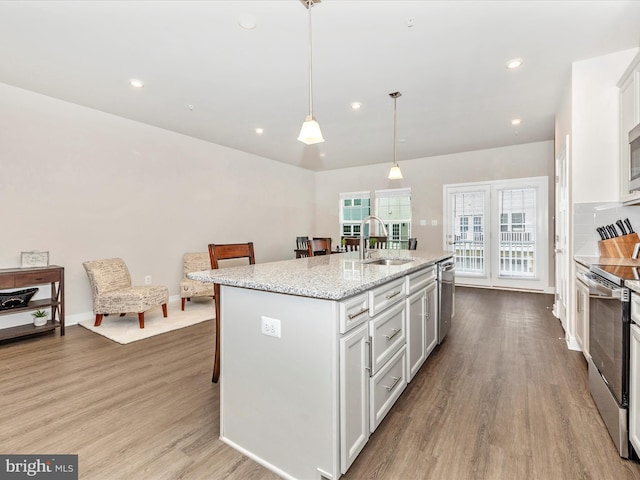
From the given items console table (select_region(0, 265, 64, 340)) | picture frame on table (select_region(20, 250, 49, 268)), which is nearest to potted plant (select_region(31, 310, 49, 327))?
console table (select_region(0, 265, 64, 340))

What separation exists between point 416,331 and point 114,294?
3.45 metres

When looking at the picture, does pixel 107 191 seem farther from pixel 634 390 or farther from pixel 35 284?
pixel 634 390

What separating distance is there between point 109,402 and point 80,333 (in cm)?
196

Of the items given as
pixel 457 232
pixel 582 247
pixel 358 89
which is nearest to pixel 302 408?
pixel 582 247

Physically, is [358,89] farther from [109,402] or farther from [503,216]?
[503,216]

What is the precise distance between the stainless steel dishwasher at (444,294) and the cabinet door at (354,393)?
162 centimetres

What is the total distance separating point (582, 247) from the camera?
2957 mm

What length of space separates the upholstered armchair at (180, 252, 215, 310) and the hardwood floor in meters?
1.36

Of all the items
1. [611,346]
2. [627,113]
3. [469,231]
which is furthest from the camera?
[469,231]

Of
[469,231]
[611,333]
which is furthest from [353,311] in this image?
[469,231]

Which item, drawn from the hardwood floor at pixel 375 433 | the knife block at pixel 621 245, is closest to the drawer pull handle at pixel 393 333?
the hardwood floor at pixel 375 433

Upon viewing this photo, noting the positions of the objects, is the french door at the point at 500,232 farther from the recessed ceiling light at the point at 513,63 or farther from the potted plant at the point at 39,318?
the potted plant at the point at 39,318

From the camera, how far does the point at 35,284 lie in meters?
3.38

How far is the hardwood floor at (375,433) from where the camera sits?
1.58 metres
